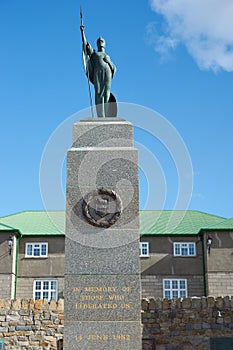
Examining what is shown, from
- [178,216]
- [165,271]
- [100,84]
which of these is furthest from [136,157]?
[178,216]

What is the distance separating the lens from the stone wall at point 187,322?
2144cm

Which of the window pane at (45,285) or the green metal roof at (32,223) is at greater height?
the green metal roof at (32,223)

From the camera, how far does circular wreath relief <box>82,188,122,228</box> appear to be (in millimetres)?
10891

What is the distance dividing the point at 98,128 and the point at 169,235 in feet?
79.7

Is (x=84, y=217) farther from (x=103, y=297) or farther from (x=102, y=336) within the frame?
(x=102, y=336)

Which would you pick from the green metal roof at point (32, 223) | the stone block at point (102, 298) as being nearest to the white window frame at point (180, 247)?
the green metal roof at point (32, 223)

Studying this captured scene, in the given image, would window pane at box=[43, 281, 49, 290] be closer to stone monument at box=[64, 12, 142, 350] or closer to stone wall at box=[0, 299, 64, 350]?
stone wall at box=[0, 299, 64, 350]

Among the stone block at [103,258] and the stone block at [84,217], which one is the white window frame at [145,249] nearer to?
the stone block at [84,217]

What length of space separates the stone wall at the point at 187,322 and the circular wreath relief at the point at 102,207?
11.8 metres

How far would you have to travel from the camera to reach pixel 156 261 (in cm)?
3484

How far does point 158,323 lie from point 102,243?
1201 centimetres

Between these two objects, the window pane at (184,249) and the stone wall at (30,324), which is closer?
the stone wall at (30,324)

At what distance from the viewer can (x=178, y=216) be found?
39594 mm

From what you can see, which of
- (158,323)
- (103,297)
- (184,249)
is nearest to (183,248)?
(184,249)
